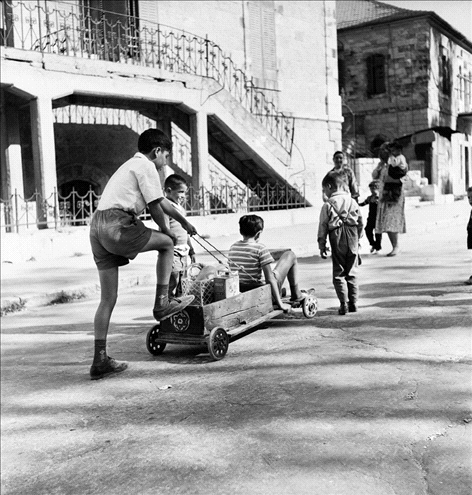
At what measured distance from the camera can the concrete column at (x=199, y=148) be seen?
16.1 meters

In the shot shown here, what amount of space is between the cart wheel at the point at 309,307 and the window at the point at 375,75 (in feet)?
107

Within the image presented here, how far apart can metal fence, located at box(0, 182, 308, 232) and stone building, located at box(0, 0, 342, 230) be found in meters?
0.11

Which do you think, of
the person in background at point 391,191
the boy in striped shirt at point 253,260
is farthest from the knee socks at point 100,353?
the person in background at point 391,191

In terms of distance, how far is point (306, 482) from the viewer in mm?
→ 2840

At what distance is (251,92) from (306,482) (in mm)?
16736

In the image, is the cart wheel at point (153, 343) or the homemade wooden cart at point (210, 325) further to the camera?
the cart wheel at point (153, 343)

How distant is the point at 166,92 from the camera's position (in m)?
15.5

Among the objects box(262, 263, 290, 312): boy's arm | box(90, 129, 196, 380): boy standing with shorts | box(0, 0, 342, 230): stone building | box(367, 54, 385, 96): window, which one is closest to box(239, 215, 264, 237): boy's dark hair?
box(262, 263, 290, 312): boy's arm

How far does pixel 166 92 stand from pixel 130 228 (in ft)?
37.8

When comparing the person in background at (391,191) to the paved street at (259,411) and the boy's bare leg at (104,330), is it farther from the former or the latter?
the boy's bare leg at (104,330)

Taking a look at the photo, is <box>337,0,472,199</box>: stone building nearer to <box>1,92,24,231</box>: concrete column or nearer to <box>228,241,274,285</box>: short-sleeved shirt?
<box>1,92,24,231</box>: concrete column

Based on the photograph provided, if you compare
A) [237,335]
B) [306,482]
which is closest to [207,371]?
[237,335]

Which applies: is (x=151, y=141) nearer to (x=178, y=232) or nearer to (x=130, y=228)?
(x=130, y=228)

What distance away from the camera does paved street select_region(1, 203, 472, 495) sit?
2.96 m
